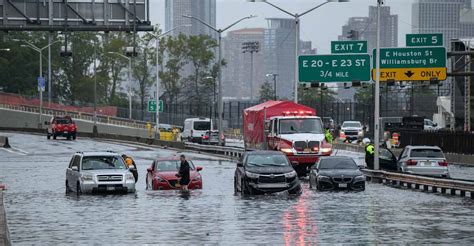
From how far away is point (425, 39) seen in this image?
67.9m

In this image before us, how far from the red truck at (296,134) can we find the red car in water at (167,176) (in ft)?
24.9

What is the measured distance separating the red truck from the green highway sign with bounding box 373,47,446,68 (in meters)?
15.7

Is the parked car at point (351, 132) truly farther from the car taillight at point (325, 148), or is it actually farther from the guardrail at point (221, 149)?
Answer: the car taillight at point (325, 148)

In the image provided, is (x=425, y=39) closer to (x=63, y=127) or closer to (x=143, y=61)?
(x=63, y=127)

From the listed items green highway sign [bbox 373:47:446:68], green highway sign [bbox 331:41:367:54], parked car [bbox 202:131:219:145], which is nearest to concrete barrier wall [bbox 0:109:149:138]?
parked car [bbox 202:131:219:145]

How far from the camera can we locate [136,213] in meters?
30.5

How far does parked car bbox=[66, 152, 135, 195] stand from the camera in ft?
125

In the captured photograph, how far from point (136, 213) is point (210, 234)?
658cm

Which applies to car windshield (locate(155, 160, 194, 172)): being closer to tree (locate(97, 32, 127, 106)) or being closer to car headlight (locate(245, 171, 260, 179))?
car headlight (locate(245, 171, 260, 179))

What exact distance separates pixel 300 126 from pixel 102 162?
1272cm

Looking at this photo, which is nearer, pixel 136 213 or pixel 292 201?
pixel 136 213

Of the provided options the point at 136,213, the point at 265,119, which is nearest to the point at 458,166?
the point at 265,119

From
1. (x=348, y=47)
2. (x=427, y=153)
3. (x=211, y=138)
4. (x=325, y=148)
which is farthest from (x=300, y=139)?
(x=211, y=138)

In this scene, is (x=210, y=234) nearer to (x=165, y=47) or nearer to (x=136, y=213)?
(x=136, y=213)
